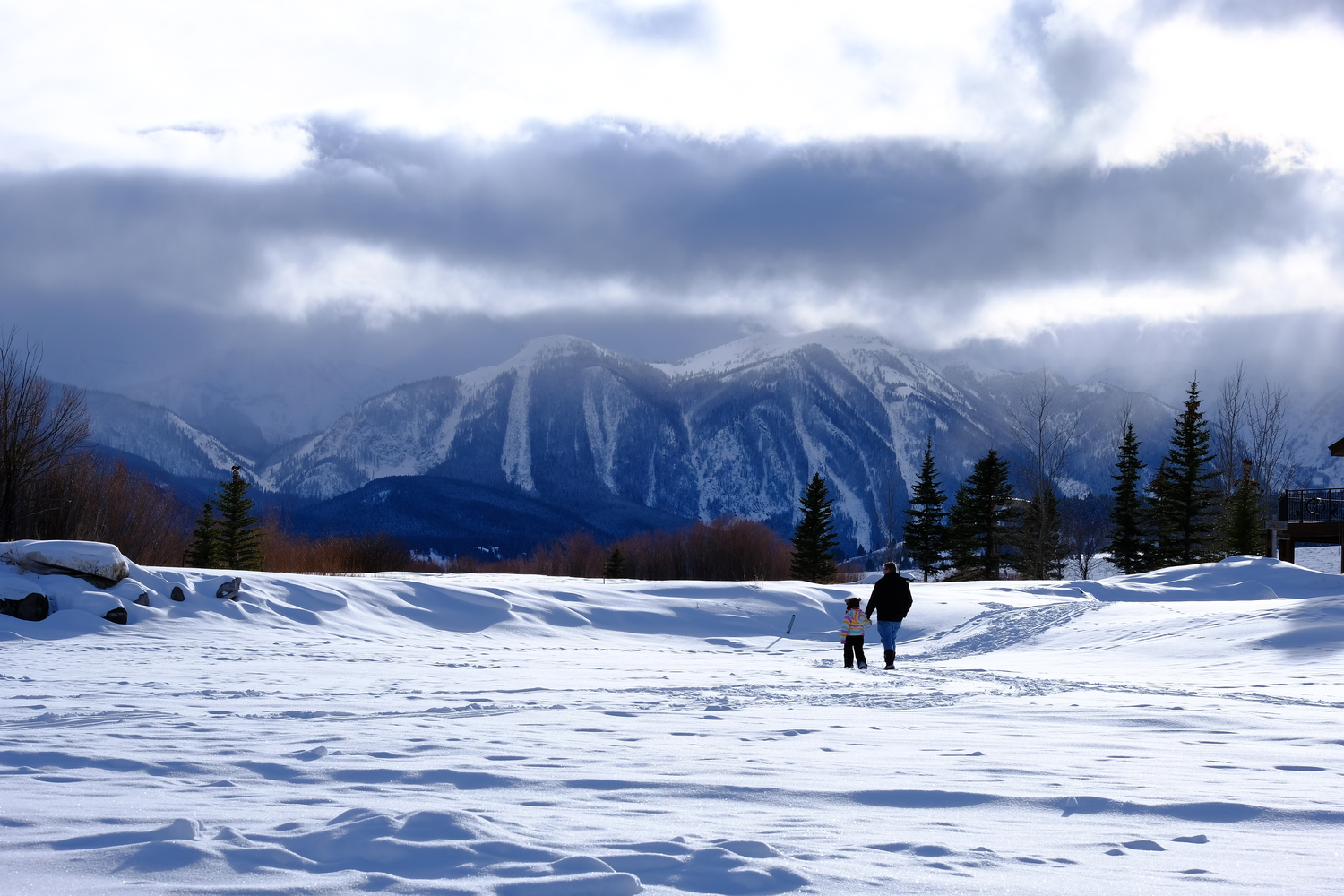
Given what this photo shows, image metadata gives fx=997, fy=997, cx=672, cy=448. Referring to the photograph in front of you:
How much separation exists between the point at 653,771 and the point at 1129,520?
2227 inches

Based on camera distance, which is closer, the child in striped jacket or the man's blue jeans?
the child in striped jacket

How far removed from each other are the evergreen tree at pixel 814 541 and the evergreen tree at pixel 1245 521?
20.1 meters

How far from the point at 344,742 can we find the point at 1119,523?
57.2m

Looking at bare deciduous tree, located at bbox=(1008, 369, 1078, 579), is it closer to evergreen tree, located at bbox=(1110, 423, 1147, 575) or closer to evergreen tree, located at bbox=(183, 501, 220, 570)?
evergreen tree, located at bbox=(1110, 423, 1147, 575)

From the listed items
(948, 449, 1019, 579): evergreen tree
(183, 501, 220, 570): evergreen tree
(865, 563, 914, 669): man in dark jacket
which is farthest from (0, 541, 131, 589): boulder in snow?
(948, 449, 1019, 579): evergreen tree

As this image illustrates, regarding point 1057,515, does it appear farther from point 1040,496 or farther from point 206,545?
point 206,545

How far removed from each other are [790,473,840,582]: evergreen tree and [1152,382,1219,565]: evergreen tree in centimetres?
1743

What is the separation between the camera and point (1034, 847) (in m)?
4.49

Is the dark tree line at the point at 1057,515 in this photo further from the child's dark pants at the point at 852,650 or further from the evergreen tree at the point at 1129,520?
the child's dark pants at the point at 852,650

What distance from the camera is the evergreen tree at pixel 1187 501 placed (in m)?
52.1

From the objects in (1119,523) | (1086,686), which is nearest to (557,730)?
(1086,686)

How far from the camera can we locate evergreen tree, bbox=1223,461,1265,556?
150ft

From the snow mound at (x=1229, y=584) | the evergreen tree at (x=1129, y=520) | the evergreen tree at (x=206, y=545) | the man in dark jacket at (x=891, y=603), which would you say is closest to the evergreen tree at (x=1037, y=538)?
the evergreen tree at (x=1129, y=520)

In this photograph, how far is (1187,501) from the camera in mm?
52406
